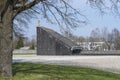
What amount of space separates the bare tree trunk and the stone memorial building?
4294 centimetres

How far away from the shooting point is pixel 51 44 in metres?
61.5

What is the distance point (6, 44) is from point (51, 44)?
44453 millimetres

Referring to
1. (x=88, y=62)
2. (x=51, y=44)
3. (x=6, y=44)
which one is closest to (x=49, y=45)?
(x=51, y=44)

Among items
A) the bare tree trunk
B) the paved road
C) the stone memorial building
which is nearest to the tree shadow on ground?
the bare tree trunk

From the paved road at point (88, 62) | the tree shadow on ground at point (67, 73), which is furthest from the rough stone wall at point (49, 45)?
the tree shadow on ground at point (67, 73)

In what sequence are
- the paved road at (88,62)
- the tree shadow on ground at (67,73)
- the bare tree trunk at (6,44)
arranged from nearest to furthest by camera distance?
the bare tree trunk at (6,44), the tree shadow on ground at (67,73), the paved road at (88,62)

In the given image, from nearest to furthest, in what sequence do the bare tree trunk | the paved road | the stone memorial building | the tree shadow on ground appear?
the bare tree trunk
the tree shadow on ground
the paved road
the stone memorial building

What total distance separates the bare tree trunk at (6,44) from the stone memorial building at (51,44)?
42.9 m

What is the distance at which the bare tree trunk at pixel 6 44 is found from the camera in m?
17.0

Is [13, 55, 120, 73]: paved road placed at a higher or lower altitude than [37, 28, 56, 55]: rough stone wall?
lower

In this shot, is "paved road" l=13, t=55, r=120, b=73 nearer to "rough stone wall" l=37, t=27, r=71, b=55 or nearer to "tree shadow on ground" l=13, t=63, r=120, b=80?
"tree shadow on ground" l=13, t=63, r=120, b=80

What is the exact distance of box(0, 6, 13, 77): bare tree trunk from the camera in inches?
667

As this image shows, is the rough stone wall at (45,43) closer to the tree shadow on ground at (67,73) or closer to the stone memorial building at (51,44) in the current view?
the stone memorial building at (51,44)

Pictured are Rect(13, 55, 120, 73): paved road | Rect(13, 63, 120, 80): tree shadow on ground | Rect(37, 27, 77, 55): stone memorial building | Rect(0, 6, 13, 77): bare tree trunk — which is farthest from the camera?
Rect(37, 27, 77, 55): stone memorial building
